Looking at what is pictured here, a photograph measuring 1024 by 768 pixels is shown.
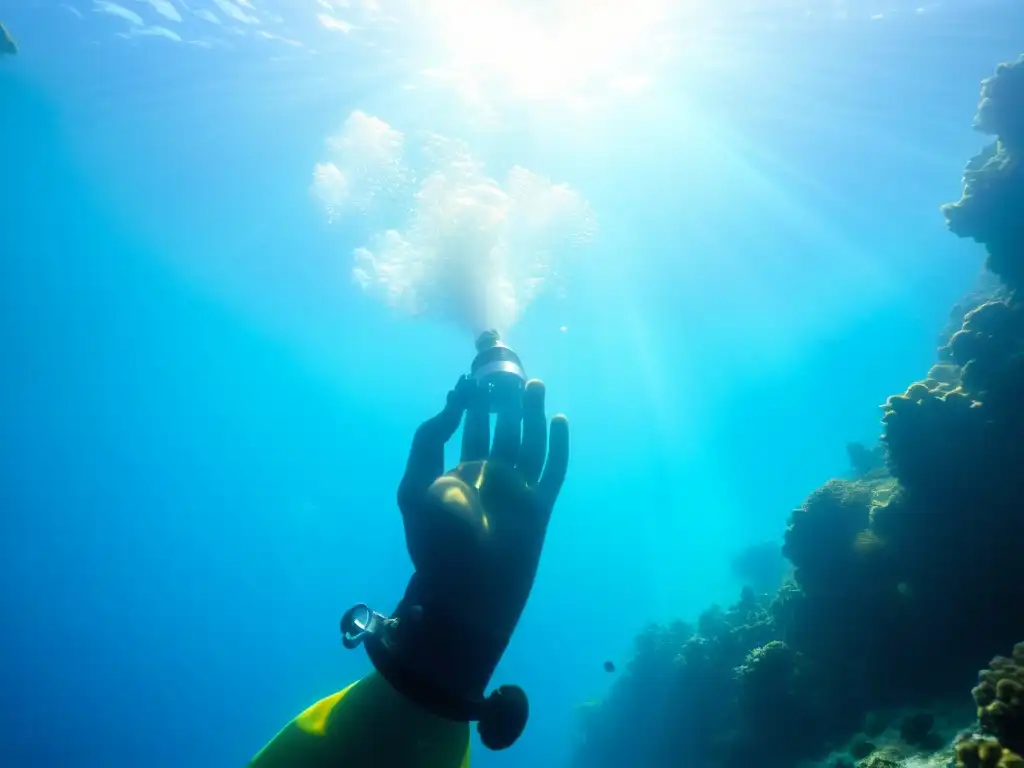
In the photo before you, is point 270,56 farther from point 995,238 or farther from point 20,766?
point 20,766

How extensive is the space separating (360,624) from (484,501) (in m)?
1.05

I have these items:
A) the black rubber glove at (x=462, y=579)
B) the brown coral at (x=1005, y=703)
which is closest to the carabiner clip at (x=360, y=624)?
the black rubber glove at (x=462, y=579)

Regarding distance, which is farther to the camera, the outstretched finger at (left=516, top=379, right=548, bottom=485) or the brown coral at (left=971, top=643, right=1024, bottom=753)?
the brown coral at (left=971, top=643, right=1024, bottom=753)

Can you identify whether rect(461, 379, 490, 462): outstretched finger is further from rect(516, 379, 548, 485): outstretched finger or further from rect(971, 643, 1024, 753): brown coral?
rect(971, 643, 1024, 753): brown coral

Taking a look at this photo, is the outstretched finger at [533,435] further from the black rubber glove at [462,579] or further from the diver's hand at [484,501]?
the black rubber glove at [462,579]

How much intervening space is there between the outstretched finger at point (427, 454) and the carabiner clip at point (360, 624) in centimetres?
80

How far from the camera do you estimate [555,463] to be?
166 inches

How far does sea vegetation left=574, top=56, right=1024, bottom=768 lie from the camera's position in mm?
8500

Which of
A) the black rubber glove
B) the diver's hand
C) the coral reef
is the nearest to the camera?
the black rubber glove

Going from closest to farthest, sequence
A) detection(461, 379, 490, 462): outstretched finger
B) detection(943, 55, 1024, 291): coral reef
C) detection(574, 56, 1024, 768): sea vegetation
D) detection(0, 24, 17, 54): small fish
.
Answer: detection(461, 379, 490, 462): outstretched finger < detection(574, 56, 1024, 768): sea vegetation < detection(943, 55, 1024, 291): coral reef < detection(0, 24, 17, 54): small fish

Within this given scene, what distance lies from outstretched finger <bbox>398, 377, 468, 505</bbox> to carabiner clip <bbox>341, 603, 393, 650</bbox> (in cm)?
80

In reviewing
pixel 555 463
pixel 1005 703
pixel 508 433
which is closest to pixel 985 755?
pixel 1005 703

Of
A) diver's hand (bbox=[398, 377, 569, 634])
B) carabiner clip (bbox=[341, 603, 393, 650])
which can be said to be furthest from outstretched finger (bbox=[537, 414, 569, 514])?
carabiner clip (bbox=[341, 603, 393, 650])

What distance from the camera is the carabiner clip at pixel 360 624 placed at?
9.59 ft
